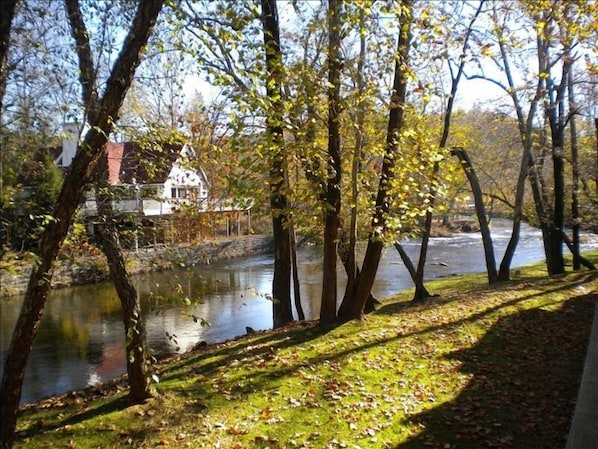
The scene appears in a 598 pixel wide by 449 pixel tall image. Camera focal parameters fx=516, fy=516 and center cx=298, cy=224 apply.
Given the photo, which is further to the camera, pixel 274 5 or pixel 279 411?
pixel 274 5

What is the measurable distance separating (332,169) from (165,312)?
9.56 m

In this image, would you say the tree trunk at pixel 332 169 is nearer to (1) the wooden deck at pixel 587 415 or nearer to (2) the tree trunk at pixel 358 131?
(2) the tree trunk at pixel 358 131

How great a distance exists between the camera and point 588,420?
17.1 feet

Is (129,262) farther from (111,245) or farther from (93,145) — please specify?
(93,145)

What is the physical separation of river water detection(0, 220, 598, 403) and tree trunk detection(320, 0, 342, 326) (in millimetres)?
1285

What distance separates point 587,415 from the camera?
534 cm

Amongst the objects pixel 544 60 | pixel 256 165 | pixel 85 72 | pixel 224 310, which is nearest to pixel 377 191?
pixel 256 165

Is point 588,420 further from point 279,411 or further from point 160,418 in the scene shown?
point 160,418

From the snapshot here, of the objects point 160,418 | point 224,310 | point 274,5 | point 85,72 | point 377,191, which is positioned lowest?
point 224,310

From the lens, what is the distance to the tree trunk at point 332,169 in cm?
766

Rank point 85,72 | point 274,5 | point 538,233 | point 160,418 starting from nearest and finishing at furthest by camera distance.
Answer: point 85,72 < point 160,418 < point 274,5 < point 538,233

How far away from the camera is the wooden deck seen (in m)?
4.78

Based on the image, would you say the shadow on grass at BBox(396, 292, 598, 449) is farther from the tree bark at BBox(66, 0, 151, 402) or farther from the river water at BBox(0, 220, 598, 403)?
the tree bark at BBox(66, 0, 151, 402)

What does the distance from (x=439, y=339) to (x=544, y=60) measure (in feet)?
35.4
